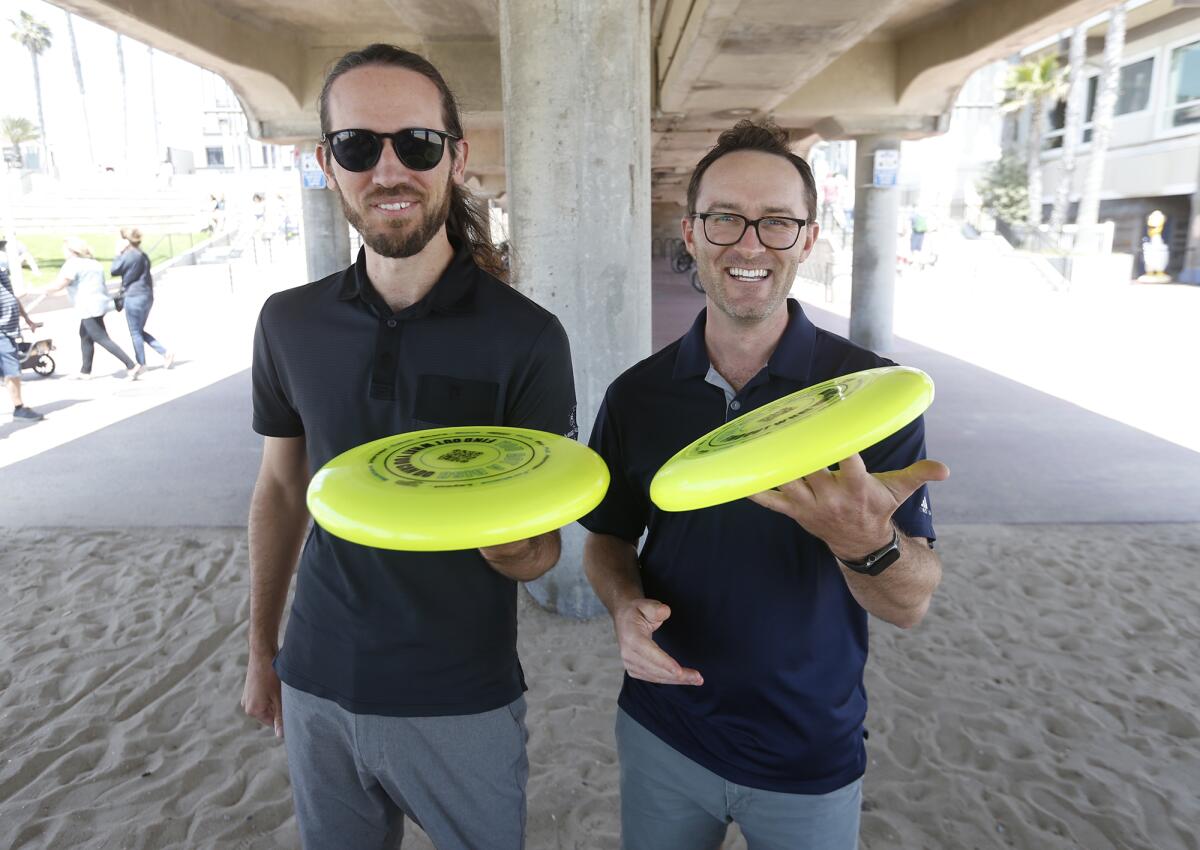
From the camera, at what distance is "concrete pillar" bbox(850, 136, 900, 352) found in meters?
14.1

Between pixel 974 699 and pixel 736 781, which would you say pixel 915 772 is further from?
pixel 736 781

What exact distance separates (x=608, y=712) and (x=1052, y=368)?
10.7 m

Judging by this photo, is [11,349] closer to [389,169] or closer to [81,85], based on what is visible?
[389,169]

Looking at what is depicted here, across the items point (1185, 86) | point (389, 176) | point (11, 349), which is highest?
point (1185, 86)

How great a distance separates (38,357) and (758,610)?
1337cm

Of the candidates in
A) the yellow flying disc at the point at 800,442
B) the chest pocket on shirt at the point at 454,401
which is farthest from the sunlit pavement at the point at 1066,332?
the chest pocket on shirt at the point at 454,401

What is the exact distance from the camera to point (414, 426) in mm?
1770

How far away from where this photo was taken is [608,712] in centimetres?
404

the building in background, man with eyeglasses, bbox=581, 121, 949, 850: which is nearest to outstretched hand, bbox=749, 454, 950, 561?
man with eyeglasses, bbox=581, 121, 949, 850

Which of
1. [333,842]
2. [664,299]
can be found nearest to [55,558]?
[333,842]

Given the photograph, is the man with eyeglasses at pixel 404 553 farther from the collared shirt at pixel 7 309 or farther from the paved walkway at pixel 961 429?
the collared shirt at pixel 7 309

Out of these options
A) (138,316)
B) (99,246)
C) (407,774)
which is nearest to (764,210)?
(407,774)

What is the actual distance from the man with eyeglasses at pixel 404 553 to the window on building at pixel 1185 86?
34.2m

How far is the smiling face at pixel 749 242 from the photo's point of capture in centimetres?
187
